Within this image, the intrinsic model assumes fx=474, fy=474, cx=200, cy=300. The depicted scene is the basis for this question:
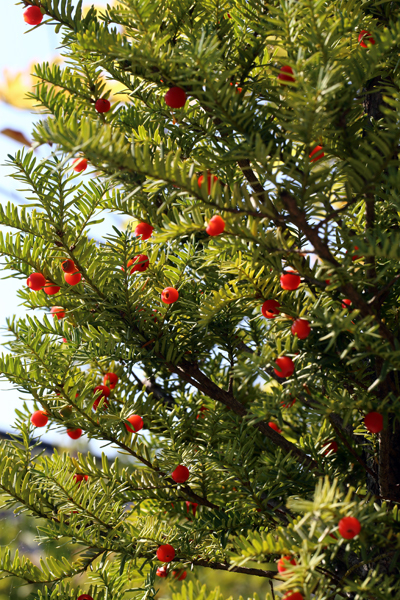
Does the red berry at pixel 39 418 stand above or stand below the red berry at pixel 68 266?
below

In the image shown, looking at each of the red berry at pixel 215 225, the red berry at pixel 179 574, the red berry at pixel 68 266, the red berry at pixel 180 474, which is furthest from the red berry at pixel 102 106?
the red berry at pixel 179 574

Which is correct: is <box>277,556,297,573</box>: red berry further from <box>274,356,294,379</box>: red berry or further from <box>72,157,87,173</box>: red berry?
<box>72,157,87,173</box>: red berry

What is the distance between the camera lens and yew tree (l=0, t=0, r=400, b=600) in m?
0.43

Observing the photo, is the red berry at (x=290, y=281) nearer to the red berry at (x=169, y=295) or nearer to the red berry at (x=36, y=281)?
the red berry at (x=169, y=295)

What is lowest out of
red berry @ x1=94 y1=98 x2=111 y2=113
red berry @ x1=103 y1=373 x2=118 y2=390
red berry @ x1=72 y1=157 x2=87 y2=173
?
red berry @ x1=103 y1=373 x2=118 y2=390

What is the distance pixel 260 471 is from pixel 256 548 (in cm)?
19

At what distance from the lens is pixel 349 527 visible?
374 mm

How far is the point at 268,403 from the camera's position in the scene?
46 centimetres

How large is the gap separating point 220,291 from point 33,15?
39 cm

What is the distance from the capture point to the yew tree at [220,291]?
0.43 metres

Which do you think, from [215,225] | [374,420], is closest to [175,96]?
[215,225]

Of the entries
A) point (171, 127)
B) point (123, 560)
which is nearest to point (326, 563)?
point (123, 560)

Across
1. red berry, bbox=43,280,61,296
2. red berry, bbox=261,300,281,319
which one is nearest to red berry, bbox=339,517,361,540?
red berry, bbox=261,300,281,319

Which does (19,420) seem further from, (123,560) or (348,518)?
(348,518)
